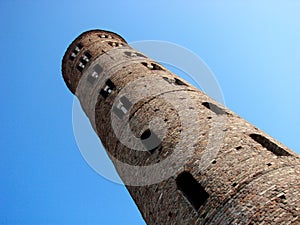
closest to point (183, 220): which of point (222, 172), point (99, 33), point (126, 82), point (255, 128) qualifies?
point (222, 172)

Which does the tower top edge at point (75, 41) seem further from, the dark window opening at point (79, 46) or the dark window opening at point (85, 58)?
the dark window opening at point (85, 58)

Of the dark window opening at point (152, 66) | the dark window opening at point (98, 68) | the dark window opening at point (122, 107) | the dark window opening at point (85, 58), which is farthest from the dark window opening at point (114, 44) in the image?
the dark window opening at point (122, 107)

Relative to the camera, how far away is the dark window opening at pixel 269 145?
872 centimetres

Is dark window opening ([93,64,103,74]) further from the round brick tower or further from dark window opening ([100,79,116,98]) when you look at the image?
dark window opening ([100,79,116,98])

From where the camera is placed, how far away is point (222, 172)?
307 inches

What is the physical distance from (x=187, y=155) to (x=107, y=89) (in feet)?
19.8

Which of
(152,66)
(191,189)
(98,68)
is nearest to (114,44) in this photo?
(98,68)

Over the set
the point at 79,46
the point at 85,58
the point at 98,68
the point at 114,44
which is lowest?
the point at 85,58

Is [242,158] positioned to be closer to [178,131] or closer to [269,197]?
[269,197]

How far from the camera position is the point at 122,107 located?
12305 mm

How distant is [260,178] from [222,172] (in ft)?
2.52

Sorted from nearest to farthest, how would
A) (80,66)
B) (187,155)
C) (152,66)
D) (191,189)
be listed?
(191,189)
(187,155)
(152,66)
(80,66)

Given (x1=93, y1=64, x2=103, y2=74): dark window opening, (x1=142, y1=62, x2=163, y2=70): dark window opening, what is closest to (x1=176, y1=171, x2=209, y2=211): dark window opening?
(x1=142, y1=62, x2=163, y2=70): dark window opening

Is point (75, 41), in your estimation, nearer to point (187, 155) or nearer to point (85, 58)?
point (85, 58)
